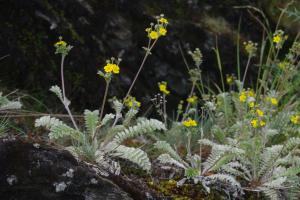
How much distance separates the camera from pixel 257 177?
8.55 feet

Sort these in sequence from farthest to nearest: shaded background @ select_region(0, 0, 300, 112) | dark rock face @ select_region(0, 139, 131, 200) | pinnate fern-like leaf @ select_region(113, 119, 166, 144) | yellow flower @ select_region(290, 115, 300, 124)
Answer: shaded background @ select_region(0, 0, 300, 112)
yellow flower @ select_region(290, 115, 300, 124)
pinnate fern-like leaf @ select_region(113, 119, 166, 144)
dark rock face @ select_region(0, 139, 131, 200)

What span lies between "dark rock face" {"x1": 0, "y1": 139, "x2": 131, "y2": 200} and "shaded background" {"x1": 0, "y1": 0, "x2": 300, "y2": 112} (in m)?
1.47

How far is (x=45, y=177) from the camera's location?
193 cm

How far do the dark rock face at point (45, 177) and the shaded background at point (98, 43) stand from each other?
57.8 inches

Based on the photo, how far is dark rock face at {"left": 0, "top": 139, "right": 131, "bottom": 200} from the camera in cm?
190

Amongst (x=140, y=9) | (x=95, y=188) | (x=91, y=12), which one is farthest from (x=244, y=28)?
(x=95, y=188)

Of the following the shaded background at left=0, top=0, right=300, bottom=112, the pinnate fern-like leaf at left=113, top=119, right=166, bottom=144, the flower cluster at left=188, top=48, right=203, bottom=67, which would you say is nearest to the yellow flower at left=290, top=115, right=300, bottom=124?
the flower cluster at left=188, top=48, right=203, bottom=67

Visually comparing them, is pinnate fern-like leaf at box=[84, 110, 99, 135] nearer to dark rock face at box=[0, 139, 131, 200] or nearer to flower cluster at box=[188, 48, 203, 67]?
dark rock face at box=[0, 139, 131, 200]

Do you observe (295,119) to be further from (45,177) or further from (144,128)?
(45,177)

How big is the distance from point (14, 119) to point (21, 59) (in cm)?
69

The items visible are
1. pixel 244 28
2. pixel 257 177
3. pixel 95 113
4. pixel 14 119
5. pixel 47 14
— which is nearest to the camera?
pixel 95 113

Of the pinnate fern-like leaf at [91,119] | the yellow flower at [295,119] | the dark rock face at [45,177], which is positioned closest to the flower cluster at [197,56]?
the yellow flower at [295,119]

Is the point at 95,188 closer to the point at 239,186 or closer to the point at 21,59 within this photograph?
the point at 239,186

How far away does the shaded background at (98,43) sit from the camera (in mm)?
3584
